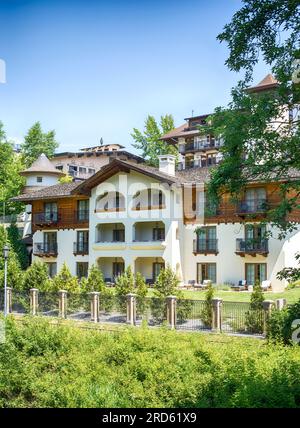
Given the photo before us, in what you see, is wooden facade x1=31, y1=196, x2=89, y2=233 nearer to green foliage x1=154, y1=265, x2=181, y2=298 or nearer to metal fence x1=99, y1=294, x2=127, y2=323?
metal fence x1=99, y1=294, x2=127, y2=323

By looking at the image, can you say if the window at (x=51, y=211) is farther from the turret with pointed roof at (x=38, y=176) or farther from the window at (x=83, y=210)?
the turret with pointed roof at (x=38, y=176)

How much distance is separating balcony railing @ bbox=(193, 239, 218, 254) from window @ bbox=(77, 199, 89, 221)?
331 inches

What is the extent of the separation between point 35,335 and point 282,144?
780 centimetres

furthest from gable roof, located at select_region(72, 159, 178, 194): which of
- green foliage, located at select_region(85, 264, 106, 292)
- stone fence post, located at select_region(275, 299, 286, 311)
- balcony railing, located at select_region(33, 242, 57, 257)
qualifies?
stone fence post, located at select_region(275, 299, 286, 311)

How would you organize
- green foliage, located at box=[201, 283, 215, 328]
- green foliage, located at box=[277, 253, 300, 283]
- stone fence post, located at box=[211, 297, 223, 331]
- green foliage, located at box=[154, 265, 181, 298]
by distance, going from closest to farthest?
green foliage, located at box=[277, 253, 300, 283] < stone fence post, located at box=[211, 297, 223, 331] < green foliage, located at box=[201, 283, 215, 328] < green foliage, located at box=[154, 265, 181, 298]

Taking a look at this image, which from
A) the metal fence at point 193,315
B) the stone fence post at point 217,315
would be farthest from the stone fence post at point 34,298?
the stone fence post at point 217,315

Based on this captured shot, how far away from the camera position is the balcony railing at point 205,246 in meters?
31.5

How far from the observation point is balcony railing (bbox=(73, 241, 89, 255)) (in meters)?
35.9

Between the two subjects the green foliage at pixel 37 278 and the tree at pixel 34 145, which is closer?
the green foliage at pixel 37 278

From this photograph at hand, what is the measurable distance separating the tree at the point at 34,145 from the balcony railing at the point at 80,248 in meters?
19.1

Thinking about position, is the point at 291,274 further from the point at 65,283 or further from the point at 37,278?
the point at 37,278

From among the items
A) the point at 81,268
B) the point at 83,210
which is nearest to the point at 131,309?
the point at 81,268

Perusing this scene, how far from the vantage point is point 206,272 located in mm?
31984
